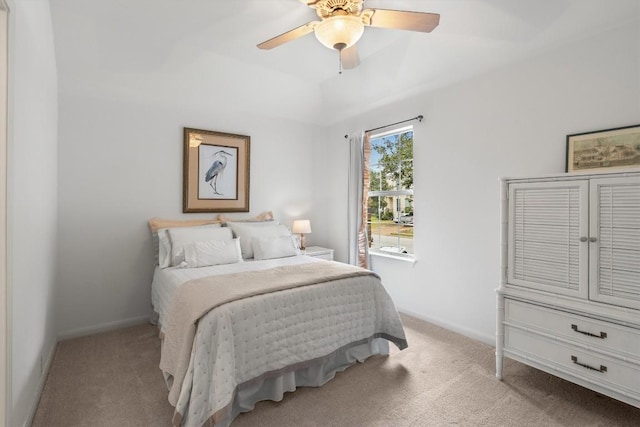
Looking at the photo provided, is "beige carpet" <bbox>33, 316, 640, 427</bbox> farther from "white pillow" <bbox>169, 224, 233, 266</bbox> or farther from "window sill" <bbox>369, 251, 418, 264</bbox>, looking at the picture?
"window sill" <bbox>369, 251, 418, 264</bbox>

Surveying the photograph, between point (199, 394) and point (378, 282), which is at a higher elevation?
Answer: point (378, 282)

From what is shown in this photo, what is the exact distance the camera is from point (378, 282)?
2688 millimetres

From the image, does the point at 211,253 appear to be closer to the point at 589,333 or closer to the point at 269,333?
the point at 269,333

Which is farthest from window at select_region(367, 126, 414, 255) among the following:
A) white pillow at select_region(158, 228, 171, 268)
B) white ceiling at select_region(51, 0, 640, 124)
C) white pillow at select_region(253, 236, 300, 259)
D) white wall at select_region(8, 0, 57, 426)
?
white wall at select_region(8, 0, 57, 426)

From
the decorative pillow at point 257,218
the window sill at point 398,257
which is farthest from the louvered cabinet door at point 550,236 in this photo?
the decorative pillow at point 257,218

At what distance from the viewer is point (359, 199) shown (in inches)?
165

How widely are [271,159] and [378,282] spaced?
2423 millimetres

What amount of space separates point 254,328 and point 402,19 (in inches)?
82.6

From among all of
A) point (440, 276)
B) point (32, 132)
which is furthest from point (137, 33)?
point (440, 276)

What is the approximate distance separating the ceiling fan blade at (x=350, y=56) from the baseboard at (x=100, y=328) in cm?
320

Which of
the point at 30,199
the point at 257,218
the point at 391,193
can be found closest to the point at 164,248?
the point at 257,218

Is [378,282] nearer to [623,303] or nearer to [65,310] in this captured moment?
[623,303]

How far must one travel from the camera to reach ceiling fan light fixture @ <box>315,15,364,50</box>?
1956 millimetres

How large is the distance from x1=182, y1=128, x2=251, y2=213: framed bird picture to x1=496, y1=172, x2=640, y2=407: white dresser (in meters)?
2.92
